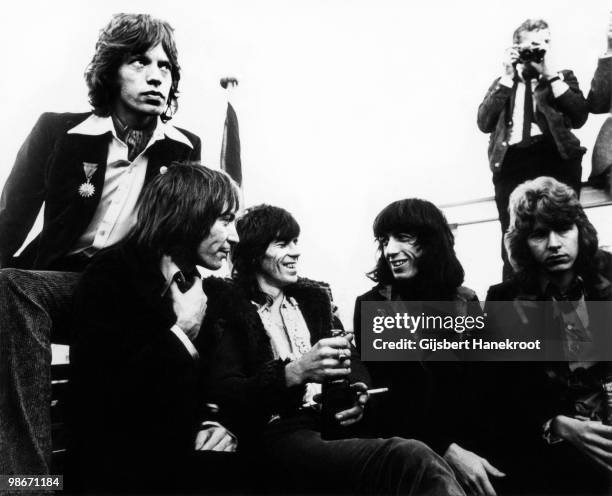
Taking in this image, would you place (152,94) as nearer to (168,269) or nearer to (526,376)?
(168,269)

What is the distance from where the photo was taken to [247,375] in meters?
2.01

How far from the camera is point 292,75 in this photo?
2.39 meters

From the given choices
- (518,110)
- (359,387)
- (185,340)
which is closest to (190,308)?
(185,340)

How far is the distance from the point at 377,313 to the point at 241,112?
0.91 m

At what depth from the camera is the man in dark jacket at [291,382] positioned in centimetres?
180

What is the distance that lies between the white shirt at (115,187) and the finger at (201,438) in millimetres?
719

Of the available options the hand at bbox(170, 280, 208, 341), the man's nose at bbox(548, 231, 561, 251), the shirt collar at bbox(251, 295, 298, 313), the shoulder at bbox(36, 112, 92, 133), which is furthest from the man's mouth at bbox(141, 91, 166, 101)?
the man's nose at bbox(548, 231, 561, 251)

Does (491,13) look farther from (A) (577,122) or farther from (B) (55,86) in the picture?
(B) (55,86)

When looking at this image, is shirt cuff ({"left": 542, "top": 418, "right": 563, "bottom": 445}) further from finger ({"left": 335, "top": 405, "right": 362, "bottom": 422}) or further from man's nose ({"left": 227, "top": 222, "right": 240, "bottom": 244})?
man's nose ({"left": 227, "top": 222, "right": 240, "bottom": 244})

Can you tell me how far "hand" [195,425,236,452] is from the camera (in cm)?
198

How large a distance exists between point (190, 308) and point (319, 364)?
0.46 m

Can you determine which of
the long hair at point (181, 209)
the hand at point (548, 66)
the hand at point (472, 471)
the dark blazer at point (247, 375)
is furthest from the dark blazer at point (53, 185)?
the hand at point (472, 471)

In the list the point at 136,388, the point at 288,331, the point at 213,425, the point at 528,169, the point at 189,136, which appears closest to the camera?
the point at 136,388

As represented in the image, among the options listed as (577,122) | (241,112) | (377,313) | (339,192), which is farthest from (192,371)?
(577,122)
